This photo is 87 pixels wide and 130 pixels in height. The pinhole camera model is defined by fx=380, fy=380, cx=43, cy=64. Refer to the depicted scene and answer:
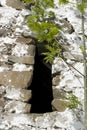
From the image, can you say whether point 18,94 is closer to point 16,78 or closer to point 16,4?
point 16,78

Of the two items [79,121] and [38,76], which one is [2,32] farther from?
[79,121]

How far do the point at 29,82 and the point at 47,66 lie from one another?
419 millimetres

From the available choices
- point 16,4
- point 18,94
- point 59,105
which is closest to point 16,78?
point 18,94

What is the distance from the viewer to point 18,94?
3.05 metres

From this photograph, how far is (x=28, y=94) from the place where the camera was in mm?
3062

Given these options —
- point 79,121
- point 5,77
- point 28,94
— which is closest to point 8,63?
point 5,77

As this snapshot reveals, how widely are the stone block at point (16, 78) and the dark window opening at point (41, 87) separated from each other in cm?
14

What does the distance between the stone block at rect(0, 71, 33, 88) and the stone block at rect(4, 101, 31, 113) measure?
181 millimetres

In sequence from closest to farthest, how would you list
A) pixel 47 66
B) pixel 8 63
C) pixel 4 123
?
pixel 4 123 < pixel 8 63 < pixel 47 66

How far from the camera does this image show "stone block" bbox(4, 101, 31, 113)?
2939 mm

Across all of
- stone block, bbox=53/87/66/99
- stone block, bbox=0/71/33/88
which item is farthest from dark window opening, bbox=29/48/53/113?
stone block, bbox=53/87/66/99

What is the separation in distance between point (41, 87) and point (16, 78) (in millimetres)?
390

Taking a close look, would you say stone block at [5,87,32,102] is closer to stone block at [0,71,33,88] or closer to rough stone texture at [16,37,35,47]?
stone block at [0,71,33,88]

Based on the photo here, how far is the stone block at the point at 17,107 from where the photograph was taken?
9.64 ft
